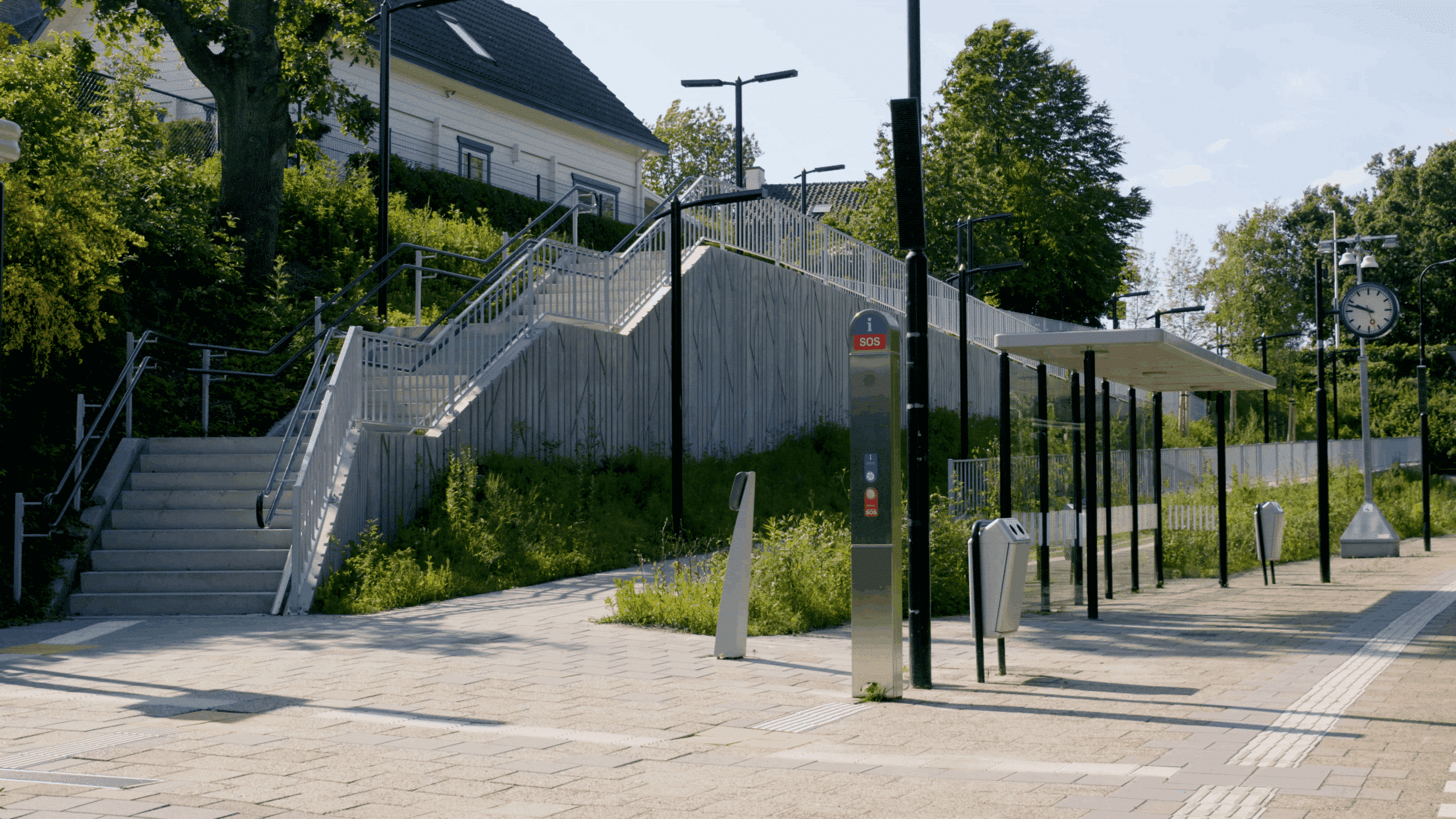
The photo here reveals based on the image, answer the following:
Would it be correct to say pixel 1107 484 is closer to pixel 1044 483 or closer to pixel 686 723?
pixel 1044 483

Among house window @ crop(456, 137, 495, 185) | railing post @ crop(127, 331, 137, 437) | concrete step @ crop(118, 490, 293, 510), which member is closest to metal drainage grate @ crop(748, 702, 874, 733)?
concrete step @ crop(118, 490, 293, 510)

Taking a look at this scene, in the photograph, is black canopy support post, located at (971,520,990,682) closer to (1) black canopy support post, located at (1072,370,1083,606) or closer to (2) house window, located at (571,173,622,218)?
(1) black canopy support post, located at (1072,370,1083,606)

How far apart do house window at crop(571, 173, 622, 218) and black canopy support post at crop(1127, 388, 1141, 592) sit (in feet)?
73.0

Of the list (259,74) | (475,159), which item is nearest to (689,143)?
(475,159)

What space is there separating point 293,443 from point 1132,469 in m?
10.1

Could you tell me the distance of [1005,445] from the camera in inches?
471

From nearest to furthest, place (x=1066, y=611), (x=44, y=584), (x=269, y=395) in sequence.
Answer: (x=44, y=584)
(x=1066, y=611)
(x=269, y=395)

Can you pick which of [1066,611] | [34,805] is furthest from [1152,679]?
[34,805]

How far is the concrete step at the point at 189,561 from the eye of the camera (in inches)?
520

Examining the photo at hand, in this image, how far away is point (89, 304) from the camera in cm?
1453

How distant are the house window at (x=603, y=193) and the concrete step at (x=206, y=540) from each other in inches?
965

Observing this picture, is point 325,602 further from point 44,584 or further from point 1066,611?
point 1066,611

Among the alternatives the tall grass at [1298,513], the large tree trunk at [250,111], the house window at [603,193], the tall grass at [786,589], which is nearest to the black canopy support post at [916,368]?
the tall grass at [786,589]

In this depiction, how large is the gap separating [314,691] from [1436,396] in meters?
65.5
